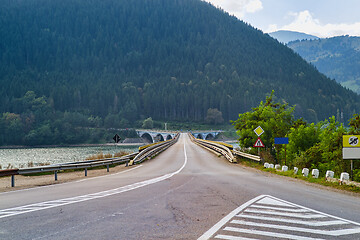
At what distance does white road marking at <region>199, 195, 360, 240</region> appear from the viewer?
18.6 feet

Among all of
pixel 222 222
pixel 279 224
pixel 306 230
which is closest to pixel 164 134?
pixel 222 222

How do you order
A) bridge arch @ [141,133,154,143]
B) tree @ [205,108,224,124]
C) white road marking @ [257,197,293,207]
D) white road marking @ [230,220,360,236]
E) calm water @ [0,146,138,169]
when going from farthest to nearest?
tree @ [205,108,224,124] < bridge arch @ [141,133,154,143] < calm water @ [0,146,138,169] < white road marking @ [257,197,293,207] < white road marking @ [230,220,360,236]

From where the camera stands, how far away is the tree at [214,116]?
608ft

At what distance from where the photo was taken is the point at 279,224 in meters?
6.41

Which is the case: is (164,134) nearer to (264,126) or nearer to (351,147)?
(264,126)

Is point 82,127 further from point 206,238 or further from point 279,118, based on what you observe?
point 206,238

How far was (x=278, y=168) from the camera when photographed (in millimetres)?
19422

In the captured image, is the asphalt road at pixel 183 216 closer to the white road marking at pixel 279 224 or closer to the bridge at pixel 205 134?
the white road marking at pixel 279 224

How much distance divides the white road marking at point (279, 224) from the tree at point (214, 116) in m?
178

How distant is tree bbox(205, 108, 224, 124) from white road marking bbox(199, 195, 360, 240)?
178 m

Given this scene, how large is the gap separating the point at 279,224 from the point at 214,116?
180m

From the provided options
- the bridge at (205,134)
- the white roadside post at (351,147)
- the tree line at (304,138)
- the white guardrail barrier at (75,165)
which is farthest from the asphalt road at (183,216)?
the bridge at (205,134)

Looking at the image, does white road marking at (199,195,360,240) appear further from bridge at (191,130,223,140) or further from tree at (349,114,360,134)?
bridge at (191,130,223,140)

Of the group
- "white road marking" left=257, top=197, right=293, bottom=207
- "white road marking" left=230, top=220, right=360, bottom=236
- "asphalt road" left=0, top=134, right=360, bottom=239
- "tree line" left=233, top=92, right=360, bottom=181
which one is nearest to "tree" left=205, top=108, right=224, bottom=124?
"tree line" left=233, top=92, right=360, bottom=181
